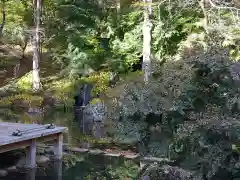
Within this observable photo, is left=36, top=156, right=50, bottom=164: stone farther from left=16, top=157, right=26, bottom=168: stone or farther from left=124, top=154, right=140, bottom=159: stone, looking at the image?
left=124, top=154, right=140, bottom=159: stone

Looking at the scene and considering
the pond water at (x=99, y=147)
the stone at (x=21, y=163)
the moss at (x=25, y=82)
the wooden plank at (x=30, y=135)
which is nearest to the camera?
the pond water at (x=99, y=147)

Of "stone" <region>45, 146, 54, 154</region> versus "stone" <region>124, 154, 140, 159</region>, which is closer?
"stone" <region>45, 146, 54, 154</region>

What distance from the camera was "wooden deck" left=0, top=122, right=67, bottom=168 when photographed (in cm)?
824

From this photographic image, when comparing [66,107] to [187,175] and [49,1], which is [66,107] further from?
[187,175]

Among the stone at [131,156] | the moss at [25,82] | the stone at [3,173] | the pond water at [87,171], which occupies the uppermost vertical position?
the moss at [25,82]

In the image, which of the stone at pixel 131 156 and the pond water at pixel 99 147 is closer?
the pond water at pixel 99 147

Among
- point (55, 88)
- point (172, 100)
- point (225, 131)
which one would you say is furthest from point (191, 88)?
point (55, 88)

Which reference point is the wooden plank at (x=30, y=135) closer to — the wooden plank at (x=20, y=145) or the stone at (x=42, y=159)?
the wooden plank at (x=20, y=145)

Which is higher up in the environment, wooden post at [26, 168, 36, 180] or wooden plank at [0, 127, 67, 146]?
wooden plank at [0, 127, 67, 146]

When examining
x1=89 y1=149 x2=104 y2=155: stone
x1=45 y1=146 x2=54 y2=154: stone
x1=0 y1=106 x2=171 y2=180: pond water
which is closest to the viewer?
x1=0 y1=106 x2=171 y2=180: pond water

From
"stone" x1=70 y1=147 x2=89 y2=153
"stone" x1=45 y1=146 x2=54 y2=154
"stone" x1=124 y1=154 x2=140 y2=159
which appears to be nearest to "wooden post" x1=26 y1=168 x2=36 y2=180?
"stone" x1=45 y1=146 x2=54 y2=154

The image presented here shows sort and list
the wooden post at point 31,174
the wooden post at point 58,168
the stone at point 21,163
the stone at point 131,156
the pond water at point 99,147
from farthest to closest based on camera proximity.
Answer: the stone at point 131,156, the stone at point 21,163, the wooden post at point 58,168, the wooden post at point 31,174, the pond water at point 99,147

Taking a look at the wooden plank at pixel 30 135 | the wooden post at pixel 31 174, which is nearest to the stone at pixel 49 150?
the wooden plank at pixel 30 135

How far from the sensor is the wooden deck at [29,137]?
27.0 feet
